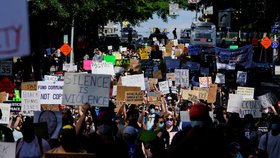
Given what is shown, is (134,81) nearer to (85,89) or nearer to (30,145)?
(85,89)

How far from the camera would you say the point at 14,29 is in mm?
4840

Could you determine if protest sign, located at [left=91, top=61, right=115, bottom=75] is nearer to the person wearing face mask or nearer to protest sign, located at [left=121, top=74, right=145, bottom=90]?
protest sign, located at [left=121, top=74, right=145, bottom=90]

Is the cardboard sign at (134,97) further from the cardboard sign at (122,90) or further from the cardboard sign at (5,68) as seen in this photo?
the cardboard sign at (5,68)

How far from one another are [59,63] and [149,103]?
24.6 meters

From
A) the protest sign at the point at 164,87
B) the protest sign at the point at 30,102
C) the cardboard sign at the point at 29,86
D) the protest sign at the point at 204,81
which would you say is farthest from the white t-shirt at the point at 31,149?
the protest sign at the point at 204,81

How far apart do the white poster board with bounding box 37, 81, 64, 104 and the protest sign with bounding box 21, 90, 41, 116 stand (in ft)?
0.47

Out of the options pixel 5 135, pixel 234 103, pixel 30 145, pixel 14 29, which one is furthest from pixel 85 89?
pixel 14 29

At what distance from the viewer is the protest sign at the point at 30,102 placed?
14.3 metres

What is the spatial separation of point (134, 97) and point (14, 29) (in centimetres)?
1145

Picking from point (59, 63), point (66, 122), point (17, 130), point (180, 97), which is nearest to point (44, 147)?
point (66, 122)

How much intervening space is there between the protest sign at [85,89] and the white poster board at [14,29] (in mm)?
7190

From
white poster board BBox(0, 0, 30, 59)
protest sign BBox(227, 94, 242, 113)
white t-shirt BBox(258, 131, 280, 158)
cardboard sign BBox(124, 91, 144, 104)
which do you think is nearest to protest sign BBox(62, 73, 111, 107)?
white t-shirt BBox(258, 131, 280, 158)

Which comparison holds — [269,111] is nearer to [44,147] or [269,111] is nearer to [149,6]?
[44,147]

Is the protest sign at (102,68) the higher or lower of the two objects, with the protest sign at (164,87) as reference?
higher
